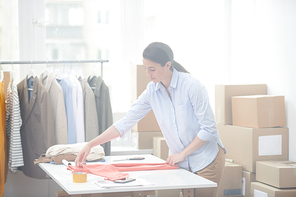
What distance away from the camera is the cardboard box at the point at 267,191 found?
232 cm

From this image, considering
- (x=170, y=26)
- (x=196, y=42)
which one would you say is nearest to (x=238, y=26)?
(x=196, y=42)

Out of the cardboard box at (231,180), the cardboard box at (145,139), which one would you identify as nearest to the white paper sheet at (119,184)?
the cardboard box at (231,180)

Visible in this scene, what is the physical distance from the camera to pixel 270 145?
2621mm

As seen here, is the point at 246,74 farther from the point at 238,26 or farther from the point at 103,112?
the point at 103,112

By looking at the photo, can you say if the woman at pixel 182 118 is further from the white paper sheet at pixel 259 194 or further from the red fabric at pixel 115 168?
the white paper sheet at pixel 259 194

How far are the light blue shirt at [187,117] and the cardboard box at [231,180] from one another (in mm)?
840

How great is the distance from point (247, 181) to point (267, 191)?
0.26 meters

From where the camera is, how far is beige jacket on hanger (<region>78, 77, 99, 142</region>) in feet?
9.15

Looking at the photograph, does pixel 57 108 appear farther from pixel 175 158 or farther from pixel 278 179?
pixel 278 179

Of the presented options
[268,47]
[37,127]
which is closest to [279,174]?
[268,47]

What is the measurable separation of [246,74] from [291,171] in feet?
3.84

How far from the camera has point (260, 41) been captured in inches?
117

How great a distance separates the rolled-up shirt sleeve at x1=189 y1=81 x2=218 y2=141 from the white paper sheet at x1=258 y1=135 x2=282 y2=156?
91cm

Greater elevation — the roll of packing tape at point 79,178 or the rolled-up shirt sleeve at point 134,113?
the rolled-up shirt sleeve at point 134,113
